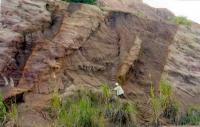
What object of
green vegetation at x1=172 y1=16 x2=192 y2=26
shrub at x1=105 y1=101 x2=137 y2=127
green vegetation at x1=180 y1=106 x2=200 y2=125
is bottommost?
green vegetation at x1=180 y1=106 x2=200 y2=125

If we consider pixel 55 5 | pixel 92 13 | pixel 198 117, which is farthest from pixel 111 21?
pixel 198 117

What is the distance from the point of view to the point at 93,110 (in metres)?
12.0

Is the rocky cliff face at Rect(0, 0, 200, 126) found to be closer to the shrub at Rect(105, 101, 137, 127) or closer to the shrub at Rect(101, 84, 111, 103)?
the shrub at Rect(101, 84, 111, 103)

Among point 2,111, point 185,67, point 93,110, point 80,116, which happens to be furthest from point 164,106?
point 2,111

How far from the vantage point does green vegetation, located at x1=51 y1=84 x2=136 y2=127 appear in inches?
456

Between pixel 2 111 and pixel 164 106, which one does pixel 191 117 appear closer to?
pixel 164 106

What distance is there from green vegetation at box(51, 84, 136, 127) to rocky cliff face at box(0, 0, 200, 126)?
0.71 meters

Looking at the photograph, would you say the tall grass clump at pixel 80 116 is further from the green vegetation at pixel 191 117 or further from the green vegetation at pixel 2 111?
the green vegetation at pixel 191 117

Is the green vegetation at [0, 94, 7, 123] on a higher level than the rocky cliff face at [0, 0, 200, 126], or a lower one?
lower

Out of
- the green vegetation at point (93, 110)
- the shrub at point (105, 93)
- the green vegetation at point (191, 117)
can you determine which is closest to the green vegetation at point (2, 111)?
the green vegetation at point (93, 110)

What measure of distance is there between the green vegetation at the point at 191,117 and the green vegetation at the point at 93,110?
4.83 feet

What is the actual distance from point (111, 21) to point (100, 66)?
6.77 ft

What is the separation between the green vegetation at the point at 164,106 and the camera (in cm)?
1300

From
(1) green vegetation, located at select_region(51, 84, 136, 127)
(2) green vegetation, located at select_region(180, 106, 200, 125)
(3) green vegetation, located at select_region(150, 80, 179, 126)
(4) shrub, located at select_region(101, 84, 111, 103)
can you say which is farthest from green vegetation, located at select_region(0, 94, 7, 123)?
(2) green vegetation, located at select_region(180, 106, 200, 125)
